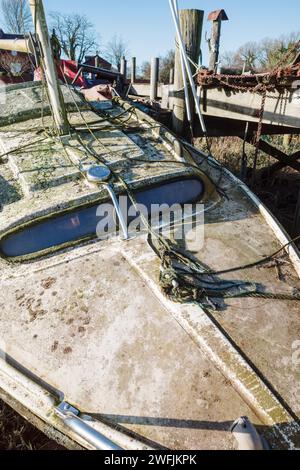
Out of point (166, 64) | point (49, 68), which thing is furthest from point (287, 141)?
point (166, 64)

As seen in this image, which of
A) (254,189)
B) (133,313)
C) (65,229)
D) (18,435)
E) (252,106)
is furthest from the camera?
(254,189)

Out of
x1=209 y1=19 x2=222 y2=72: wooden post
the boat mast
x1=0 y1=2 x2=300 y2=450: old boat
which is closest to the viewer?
x1=0 y1=2 x2=300 y2=450: old boat

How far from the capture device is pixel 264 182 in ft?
23.0

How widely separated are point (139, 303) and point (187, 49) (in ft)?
12.4

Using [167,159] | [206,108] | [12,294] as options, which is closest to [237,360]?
[12,294]

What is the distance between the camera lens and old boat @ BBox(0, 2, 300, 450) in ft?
6.32

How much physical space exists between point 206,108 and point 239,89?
790 millimetres

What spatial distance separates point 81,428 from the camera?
1.85 metres

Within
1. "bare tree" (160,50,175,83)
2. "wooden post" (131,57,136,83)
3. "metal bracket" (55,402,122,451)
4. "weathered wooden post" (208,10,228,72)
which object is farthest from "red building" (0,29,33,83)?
"bare tree" (160,50,175,83)

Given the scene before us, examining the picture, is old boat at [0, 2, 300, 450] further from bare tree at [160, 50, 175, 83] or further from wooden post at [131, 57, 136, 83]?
bare tree at [160, 50, 175, 83]

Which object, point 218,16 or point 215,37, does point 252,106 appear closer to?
point 215,37

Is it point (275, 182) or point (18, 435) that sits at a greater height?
point (275, 182)

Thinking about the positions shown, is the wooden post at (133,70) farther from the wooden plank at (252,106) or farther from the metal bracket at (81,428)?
the metal bracket at (81,428)
